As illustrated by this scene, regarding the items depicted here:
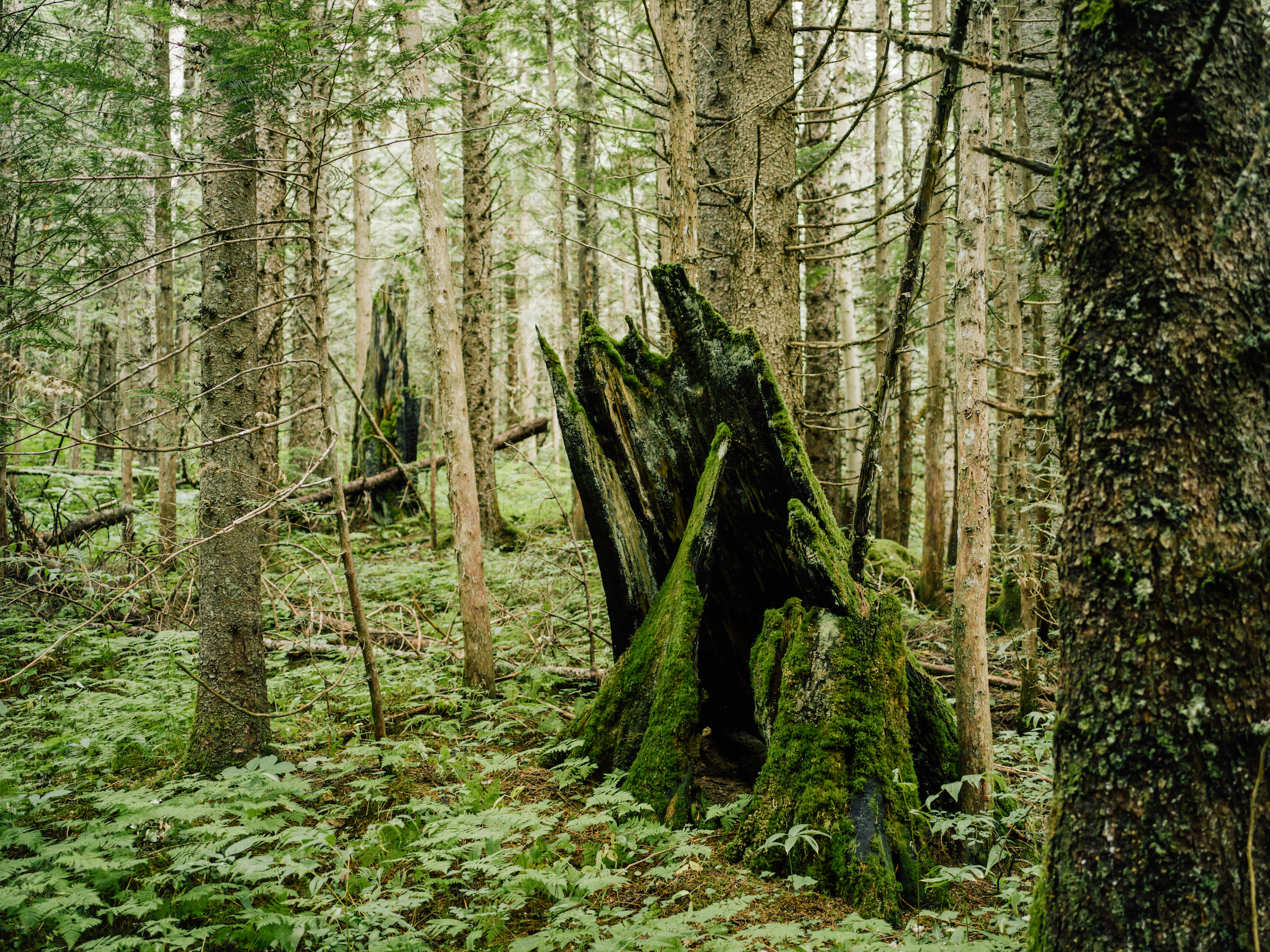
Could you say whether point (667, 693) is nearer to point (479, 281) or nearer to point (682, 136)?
point (682, 136)

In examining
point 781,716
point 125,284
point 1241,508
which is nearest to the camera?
point 1241,508

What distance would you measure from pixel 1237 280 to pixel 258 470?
18.6ft

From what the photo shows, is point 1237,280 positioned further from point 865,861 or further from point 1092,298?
point 865,861

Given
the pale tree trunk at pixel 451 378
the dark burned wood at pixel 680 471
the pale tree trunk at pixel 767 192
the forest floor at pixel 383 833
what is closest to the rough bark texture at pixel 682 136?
the pale tree trunk at pixel 767 192

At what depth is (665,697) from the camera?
493 centimetres

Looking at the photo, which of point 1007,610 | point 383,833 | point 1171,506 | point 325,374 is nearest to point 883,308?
point 1007,610

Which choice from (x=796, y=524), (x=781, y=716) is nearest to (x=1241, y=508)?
(x=796, y=524)

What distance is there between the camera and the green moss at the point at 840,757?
3875 mm

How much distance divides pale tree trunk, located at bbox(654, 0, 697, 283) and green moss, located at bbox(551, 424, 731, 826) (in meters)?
2.28

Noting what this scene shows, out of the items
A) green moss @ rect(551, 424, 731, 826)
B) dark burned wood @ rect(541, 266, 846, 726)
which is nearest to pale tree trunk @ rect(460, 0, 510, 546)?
dark burned wood @ rect(541, 266, 846, 726)

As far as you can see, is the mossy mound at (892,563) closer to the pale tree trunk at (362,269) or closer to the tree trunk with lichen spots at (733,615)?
the tree trunk with lichen spots at (733,615)

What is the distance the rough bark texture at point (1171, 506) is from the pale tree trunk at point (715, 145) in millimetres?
5148

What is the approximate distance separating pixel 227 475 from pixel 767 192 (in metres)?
5.66

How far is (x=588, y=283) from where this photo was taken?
46.5 ft
